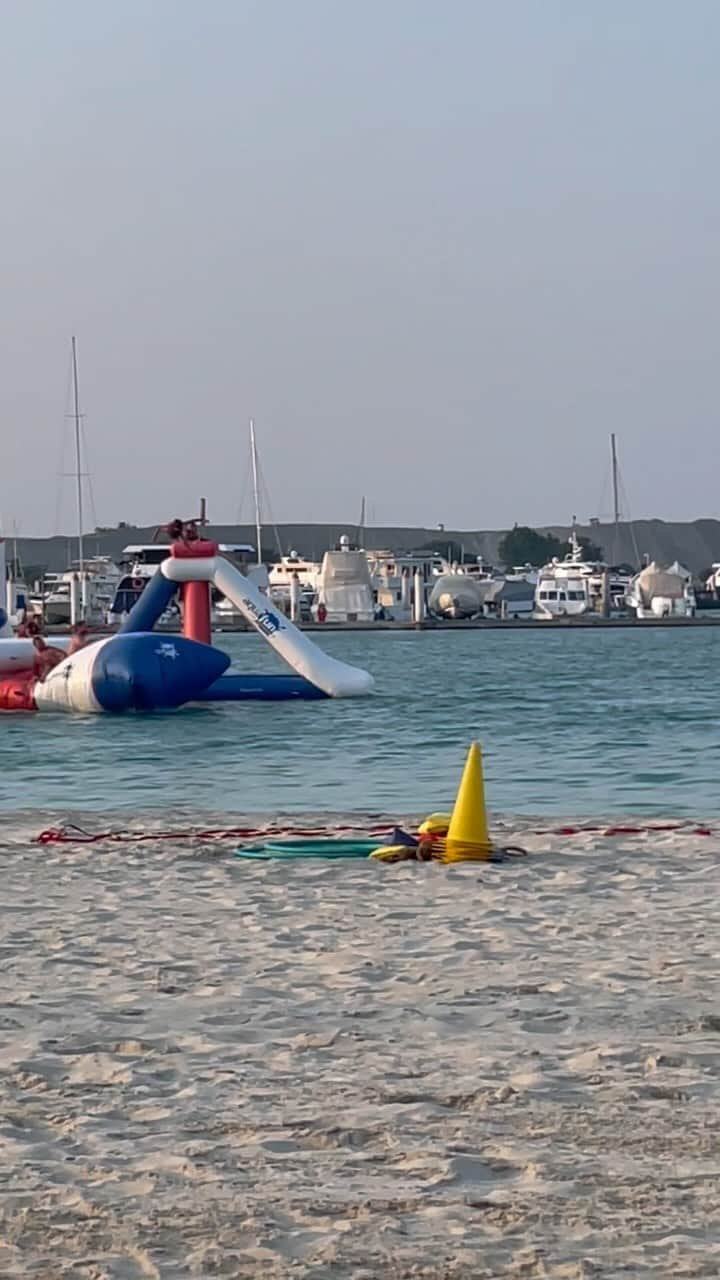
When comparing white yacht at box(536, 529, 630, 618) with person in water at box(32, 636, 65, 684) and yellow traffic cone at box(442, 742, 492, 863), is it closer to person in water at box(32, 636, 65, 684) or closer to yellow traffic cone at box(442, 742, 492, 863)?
person in water at box(32, 636, 65, 684)

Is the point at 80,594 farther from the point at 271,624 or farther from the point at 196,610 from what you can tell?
the point at 271,624

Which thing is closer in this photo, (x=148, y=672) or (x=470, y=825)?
(x=470, y=825)

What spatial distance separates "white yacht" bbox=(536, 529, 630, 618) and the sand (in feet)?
303

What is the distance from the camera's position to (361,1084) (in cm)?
580

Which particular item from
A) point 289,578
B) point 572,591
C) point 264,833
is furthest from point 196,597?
point 289,578

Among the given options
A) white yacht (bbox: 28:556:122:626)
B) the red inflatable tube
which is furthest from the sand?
white yacht (bbox: 28:556:122:626)

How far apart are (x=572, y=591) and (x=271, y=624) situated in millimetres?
74074

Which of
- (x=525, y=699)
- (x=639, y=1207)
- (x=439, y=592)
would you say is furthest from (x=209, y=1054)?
(x=439, y=592)

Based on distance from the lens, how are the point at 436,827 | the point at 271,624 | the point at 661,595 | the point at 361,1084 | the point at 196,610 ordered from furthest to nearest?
1. the point at 661,595
2. the point at 196,610
3. the point at 271,624
4. the point at 436,827
5. the point at 361,1084

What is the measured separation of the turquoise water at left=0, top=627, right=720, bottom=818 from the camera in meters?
17.5

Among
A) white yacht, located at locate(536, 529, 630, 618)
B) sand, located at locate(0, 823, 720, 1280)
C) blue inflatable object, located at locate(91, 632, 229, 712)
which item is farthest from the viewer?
white yacht, located at locate(536, 529, 630, 618)

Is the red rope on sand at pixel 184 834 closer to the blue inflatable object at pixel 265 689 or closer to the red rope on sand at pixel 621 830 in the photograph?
the red rope on sand at pixel 621 830

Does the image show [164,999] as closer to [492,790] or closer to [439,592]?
[492,790]

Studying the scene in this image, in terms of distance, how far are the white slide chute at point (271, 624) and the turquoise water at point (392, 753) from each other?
465mm
